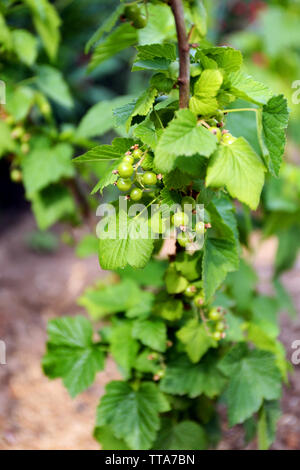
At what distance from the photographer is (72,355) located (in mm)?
822

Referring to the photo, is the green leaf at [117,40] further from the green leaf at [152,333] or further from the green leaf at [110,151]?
the green leaf at [152,333]

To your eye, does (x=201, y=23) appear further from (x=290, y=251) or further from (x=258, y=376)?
(x=290, y=251)

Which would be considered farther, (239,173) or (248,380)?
(248,380)

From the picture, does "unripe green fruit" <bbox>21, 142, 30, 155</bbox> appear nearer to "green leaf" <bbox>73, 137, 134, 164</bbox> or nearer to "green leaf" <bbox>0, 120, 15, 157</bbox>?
"green leaf" <bbox>0, 120, 15, 157</bbox>

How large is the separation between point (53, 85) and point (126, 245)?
679 millimetres

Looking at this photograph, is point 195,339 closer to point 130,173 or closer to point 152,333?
point 152,333

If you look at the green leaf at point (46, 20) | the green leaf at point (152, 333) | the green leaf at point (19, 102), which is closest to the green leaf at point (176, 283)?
the green leaf at point (152, 333)

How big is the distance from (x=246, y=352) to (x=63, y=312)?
944mm

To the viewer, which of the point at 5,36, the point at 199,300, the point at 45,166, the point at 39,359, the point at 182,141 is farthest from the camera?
the point at 39,359

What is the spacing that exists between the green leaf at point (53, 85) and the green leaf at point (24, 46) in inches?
3.4

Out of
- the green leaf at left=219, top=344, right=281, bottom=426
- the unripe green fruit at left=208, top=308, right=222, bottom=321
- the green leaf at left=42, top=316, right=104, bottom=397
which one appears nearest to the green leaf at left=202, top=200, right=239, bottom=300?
the unripe green fruit at left=208, top=308, right=222, bottom=321

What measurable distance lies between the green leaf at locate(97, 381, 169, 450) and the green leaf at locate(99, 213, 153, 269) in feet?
1.12

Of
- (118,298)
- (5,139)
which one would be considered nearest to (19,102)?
(5,139)

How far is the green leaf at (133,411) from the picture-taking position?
72 centimetres
